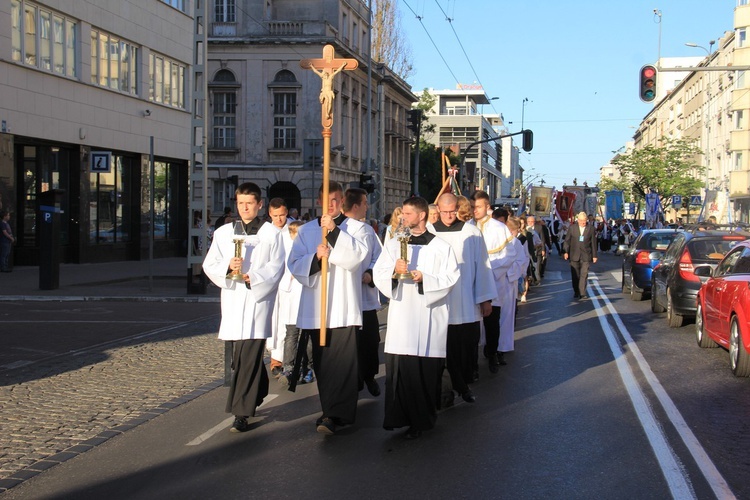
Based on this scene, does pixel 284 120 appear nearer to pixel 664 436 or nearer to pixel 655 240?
pixel 655 240

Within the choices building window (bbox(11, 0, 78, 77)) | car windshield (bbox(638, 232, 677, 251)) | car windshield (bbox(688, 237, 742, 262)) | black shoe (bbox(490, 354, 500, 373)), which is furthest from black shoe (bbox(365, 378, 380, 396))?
building window (bbox(11, 0, 78, 77))

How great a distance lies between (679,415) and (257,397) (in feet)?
11.6

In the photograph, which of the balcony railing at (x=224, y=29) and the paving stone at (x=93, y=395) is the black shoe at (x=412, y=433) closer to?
the paving stone at (x=93, y=395)

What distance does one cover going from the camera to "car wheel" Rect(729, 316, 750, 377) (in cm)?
968

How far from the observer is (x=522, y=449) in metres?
6.71

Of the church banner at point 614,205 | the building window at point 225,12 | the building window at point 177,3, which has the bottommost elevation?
the church banner at point 614,205

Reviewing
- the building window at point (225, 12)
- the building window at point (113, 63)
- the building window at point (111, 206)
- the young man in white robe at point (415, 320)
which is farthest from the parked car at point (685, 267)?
the building window at point (225, 12)

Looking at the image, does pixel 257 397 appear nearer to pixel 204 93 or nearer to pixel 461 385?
pixel 461 385

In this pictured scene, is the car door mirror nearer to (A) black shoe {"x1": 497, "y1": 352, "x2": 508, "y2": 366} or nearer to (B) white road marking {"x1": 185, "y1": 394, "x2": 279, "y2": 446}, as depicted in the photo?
(A) black shoe {"x1": 497, "y1": 352, "x2": 508, "y2": 366}

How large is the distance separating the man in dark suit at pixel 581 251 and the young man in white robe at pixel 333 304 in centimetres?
1372

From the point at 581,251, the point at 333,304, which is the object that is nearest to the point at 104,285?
the point at 581,251

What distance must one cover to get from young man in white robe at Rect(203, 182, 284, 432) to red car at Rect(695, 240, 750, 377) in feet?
16.7

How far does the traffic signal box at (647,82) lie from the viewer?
2212cm

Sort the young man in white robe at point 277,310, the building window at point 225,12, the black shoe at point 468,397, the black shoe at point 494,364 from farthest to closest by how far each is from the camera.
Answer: the building window at point 225,12 → the black shoe at point 494,364 → the young man in white robe at point 277,310 → the black shoe at point 468,397
